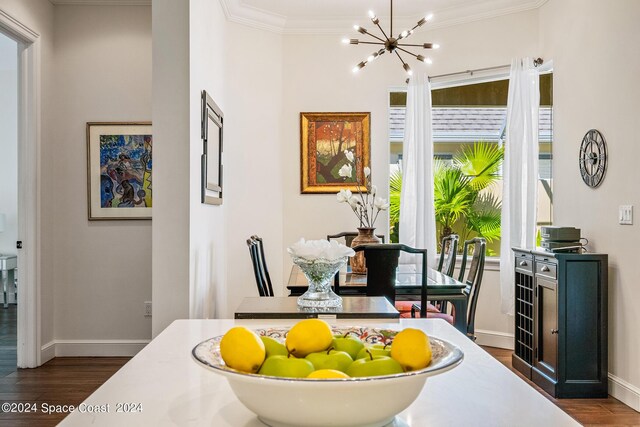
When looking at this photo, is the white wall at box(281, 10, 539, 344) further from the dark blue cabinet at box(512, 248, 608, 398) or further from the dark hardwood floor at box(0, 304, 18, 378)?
the dark hardwood floor at box(0, 304, 18, 378)

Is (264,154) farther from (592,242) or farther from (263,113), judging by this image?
(592,242)

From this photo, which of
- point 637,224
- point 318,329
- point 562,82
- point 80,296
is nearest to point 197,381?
point 318,329

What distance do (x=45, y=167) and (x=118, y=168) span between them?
0.52 meters

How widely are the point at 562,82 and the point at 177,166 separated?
3020 mm

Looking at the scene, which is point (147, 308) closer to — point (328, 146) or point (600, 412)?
point (328, 146)

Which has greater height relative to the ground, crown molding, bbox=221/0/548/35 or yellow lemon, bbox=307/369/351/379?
crown molding, bbox=221/0/548/35

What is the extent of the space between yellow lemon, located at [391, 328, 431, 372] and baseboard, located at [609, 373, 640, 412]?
3.21 m

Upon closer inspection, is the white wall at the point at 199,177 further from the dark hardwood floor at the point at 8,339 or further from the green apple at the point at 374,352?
the green apple at the point at 374,352

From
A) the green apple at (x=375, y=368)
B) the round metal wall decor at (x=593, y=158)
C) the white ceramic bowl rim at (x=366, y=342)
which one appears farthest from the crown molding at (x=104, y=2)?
the green apple at (x=375, y=368)

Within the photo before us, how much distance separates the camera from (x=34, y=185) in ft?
14.4

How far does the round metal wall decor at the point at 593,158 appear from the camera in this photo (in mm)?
3887

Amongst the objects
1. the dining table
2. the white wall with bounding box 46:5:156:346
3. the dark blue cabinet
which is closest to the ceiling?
the white wall with bounding box 46:5:156:346

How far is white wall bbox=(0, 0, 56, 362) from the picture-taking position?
4.44 meters

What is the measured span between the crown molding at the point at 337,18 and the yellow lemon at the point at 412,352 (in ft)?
15.0
